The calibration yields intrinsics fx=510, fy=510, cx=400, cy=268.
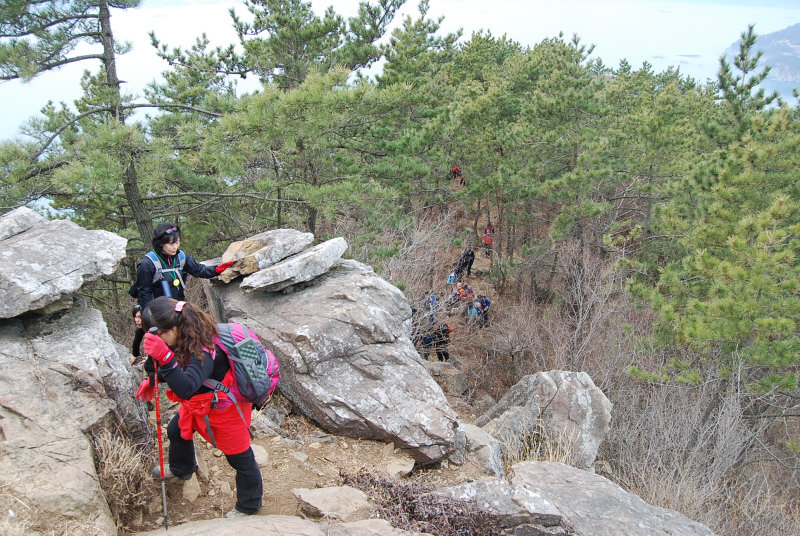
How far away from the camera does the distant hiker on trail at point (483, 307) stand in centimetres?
1233

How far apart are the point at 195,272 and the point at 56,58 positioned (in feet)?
12.6

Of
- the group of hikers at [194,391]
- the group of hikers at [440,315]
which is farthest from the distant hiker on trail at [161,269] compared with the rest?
the group of hikers at [440,315]

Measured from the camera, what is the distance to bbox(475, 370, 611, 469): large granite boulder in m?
6.67

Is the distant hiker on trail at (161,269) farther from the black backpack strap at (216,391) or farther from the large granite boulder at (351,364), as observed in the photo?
the black backpack strap at (216,391)

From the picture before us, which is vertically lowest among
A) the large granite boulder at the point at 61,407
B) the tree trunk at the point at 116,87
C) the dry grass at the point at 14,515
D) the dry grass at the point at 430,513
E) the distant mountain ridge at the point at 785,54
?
the dry grass at the point at 430,513

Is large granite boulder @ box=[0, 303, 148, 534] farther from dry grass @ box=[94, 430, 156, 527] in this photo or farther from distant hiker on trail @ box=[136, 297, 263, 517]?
distant hiker on trail @ box=[136, 297, 263, 517]

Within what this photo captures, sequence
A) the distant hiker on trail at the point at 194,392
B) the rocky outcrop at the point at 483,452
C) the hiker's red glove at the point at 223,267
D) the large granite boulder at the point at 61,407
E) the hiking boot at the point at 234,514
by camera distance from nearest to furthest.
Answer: the distant hiker on trail at the point at 194,392
the large granite boulder at the point at 61,407
the hiking boot at the point at 234,514
the rocky outcrop at the point at 483,452
the hiker's red glove at the point at 223,267

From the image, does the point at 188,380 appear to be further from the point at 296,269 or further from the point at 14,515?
the point at 296,269

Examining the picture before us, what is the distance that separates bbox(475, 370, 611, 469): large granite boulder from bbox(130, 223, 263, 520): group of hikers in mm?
3692

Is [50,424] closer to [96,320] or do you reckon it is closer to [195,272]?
[96,320]

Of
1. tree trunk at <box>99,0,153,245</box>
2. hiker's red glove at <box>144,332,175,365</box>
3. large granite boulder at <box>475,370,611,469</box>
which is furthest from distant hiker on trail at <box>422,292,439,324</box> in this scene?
hiker's red glove at <box>144,332,175,365</box>

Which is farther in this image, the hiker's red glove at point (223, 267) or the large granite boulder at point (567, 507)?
the hiker's red glove at point (223, 267)

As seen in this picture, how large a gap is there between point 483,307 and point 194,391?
9855mm

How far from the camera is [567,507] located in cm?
425
